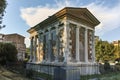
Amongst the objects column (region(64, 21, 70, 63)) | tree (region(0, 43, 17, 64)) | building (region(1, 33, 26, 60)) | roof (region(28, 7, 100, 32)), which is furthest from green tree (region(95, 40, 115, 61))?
column (region(64, 21, 70, 63))

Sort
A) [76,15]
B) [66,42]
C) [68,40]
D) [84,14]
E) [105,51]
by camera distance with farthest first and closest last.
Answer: [105,51] → [84,14] → [76,15] → [68,40] → [66,42]

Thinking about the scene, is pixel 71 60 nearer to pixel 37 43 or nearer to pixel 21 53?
pixel 37 43

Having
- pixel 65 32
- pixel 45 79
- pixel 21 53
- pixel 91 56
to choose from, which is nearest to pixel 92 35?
pixel 91 56

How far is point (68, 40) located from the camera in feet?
74.8

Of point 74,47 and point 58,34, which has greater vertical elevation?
point 58,34

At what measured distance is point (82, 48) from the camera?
83.5ft

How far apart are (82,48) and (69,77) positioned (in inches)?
382

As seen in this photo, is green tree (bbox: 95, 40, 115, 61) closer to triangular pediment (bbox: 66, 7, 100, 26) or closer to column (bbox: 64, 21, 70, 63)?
triangular pediment (bbox: 66, 7, 100, 26)

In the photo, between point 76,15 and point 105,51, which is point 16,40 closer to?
point 105,51

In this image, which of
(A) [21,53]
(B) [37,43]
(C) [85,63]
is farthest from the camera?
(A) [21,53]

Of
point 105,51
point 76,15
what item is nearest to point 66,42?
point 76,15

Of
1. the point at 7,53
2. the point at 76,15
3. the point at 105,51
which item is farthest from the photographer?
the point at 105,51

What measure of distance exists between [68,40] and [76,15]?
11.2 ft

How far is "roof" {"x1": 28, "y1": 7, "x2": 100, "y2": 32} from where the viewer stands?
23041 millimetres
